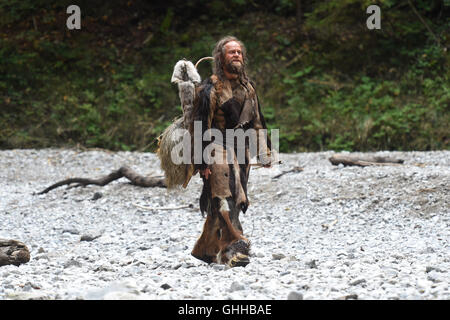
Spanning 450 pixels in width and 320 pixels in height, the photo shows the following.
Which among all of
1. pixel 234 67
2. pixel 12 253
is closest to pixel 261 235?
pixel 234 67

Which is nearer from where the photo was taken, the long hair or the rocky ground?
the rocky ground

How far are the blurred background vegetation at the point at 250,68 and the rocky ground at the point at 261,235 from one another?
146 cm

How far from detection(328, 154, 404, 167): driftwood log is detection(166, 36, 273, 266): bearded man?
4.46 m

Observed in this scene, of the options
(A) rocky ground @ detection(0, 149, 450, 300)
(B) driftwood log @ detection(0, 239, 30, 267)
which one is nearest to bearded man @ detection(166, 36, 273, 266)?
(A) rocky ground @ detection(0, 149, 450, 300)

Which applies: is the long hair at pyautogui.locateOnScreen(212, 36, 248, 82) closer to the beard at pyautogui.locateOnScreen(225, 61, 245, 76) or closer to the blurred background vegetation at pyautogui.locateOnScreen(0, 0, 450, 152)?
the beard at pyautogui.locateOnScreen(225, 61, 245, 76)

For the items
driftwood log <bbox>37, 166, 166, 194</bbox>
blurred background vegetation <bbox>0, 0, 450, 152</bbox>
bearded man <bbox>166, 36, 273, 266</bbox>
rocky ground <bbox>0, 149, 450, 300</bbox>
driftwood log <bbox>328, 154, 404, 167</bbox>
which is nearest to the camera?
rocky ground <bbox>0, 149, 450, 300</bbox>

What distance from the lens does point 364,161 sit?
9.32m

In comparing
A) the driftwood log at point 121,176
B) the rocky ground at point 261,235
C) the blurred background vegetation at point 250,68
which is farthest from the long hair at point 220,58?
the blurred background vegetation at point 250,68

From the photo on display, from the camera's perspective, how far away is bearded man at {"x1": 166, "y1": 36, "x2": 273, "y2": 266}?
4.85 meters

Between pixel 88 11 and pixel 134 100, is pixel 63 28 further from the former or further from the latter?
pixel 134 100

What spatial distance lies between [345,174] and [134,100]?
6063mm

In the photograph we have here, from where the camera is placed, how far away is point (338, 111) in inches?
Answer: 487

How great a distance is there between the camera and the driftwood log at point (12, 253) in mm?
5090

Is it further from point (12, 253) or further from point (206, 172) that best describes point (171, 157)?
point (12, 253)
